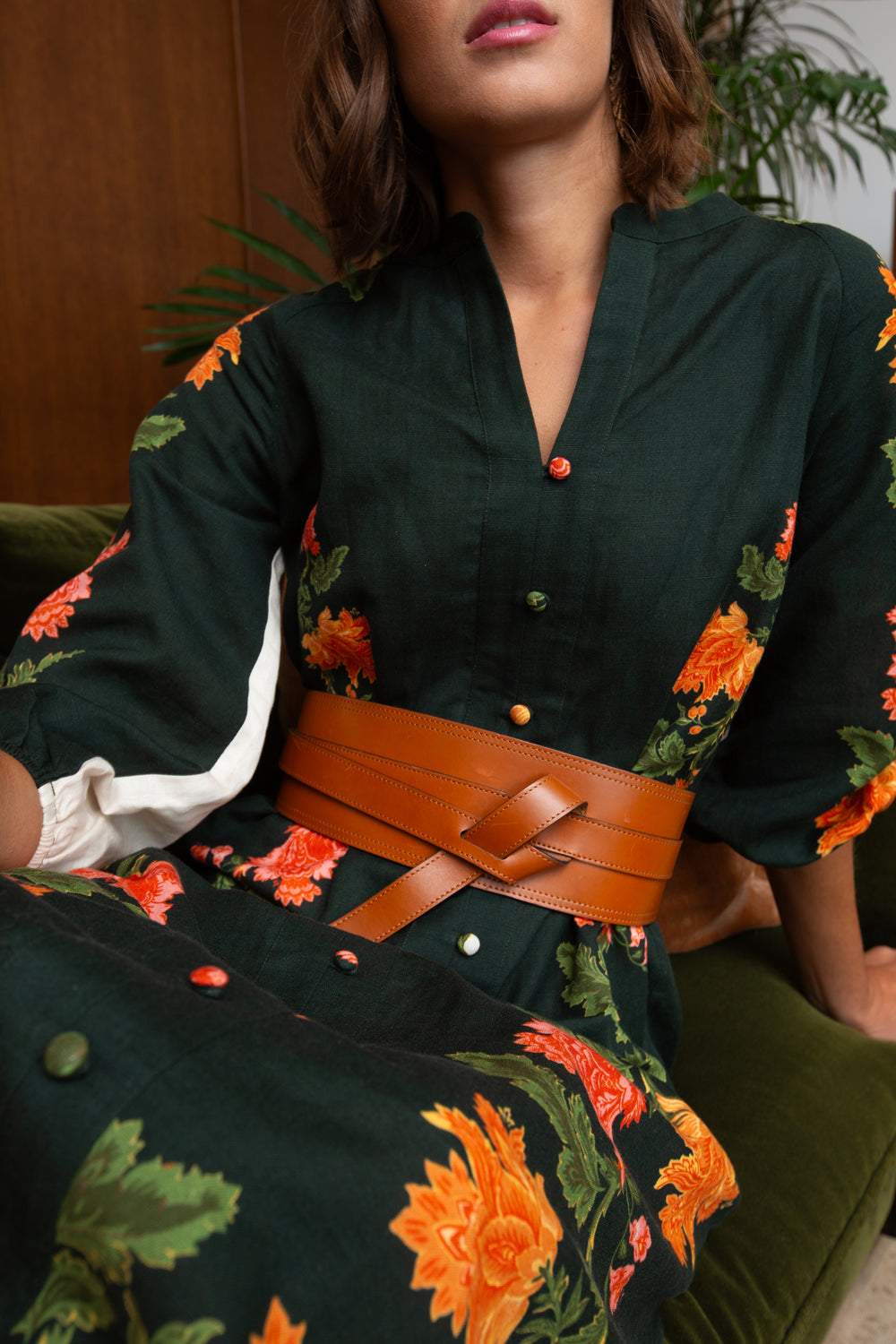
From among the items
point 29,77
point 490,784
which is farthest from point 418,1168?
point 29,77

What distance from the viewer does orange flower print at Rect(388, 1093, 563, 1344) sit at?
1.44ft

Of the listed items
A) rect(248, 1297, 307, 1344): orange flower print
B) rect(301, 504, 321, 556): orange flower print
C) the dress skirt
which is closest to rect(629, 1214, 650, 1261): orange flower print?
the dress skirt

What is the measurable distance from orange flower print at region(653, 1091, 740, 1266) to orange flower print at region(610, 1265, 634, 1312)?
0.06 m

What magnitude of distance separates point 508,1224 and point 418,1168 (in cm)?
6

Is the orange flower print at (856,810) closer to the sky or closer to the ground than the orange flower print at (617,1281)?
closer to the sky

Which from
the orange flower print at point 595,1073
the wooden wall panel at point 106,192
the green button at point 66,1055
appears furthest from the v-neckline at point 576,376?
the wooden wall panel at point 106,192

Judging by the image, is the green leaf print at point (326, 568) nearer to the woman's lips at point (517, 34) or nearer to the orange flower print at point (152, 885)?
the orange flower print at point (152, 885)

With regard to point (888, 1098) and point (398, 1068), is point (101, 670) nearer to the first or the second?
point (398, 1068)

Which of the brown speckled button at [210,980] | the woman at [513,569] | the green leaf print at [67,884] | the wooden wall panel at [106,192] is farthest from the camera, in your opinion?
the wooden wall panel at [106,192]

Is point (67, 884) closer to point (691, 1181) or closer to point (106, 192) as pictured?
point (691, 1181)

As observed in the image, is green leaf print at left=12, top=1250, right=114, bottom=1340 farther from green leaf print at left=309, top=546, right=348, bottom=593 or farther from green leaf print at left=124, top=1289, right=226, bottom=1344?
green leaf print at left=309, top=546, right=348, bottom=593

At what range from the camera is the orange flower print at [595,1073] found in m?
0.63

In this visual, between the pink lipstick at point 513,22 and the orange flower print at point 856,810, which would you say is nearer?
the pink lipstick at point 513,22

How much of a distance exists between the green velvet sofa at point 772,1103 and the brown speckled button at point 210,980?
42 cm
